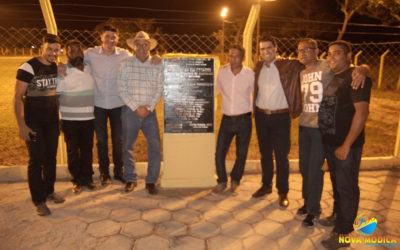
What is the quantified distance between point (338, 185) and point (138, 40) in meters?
2.88

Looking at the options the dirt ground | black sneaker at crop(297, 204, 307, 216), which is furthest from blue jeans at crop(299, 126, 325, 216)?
the dirt ground

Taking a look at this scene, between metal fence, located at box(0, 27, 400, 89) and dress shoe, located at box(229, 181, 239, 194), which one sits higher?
metal fence, located at box(0, 27, 400, 89)

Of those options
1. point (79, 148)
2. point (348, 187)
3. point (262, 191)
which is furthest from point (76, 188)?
point (348, 187)

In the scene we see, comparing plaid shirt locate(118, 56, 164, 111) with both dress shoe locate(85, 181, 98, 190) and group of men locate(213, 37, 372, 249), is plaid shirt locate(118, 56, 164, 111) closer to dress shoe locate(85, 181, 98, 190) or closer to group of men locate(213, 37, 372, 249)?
group of men locate(213, 37, 372, 249)

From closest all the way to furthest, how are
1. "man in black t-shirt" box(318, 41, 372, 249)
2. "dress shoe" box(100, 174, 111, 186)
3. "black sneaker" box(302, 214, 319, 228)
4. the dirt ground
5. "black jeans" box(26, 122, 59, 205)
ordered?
"man in black t-shirt" box(318, 41, 372, 249), "black sneaker" box(302, 214, 319, 228), "black jeans" box(26, 122, 59, 205), "dress shoe" box(100, 174, 111, 186), the dirt ground

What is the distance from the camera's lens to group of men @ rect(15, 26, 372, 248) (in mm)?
3131

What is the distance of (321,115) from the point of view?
325cm

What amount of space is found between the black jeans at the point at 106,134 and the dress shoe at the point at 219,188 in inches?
56.1

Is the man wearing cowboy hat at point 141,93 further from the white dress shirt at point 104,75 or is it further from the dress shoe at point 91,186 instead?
the dress shoe at point 91,186

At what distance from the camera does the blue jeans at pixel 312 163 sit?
11.5 ft

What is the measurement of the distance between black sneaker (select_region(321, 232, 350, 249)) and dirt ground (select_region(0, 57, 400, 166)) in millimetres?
2549

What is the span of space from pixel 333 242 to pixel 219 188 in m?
1.66

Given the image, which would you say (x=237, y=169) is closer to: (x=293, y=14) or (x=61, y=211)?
(x=61, y=211)

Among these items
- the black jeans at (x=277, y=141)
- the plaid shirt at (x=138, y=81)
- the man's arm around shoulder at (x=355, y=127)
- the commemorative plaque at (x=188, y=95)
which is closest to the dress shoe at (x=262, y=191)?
the black jeans at (x=277, y=141)
